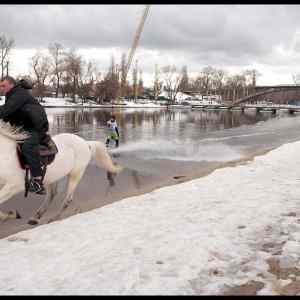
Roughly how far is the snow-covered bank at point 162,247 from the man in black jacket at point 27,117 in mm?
912

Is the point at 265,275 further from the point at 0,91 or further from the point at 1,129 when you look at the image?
the point at 0,91

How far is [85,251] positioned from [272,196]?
13.2ft

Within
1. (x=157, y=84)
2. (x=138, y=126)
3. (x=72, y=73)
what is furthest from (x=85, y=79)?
(x=138, y=126)

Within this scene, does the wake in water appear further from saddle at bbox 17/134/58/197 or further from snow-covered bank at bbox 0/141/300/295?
saddle at bbox 17/134/58/197

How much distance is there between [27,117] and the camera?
5.86m

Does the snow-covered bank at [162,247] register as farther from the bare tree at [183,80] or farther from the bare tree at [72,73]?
the bare tree at [183,80]

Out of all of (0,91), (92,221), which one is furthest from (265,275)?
(0,91)

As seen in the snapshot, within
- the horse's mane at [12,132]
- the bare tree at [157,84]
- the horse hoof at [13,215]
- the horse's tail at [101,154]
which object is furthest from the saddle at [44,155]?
the bare tree at [157,84]

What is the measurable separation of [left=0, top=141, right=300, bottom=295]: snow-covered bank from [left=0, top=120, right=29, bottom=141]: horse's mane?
4.68 ft

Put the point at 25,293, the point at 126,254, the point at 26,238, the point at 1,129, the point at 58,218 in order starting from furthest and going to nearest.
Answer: the point at 58,218
the point at 1,129
the point at 26,238
the point at 126,254
the point at 25,293

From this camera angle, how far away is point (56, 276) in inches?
154

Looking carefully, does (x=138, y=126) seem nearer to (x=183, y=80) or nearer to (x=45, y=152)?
(x=45, y=152)

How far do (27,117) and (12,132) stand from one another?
1.10 feet

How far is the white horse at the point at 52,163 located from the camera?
5.57 m
